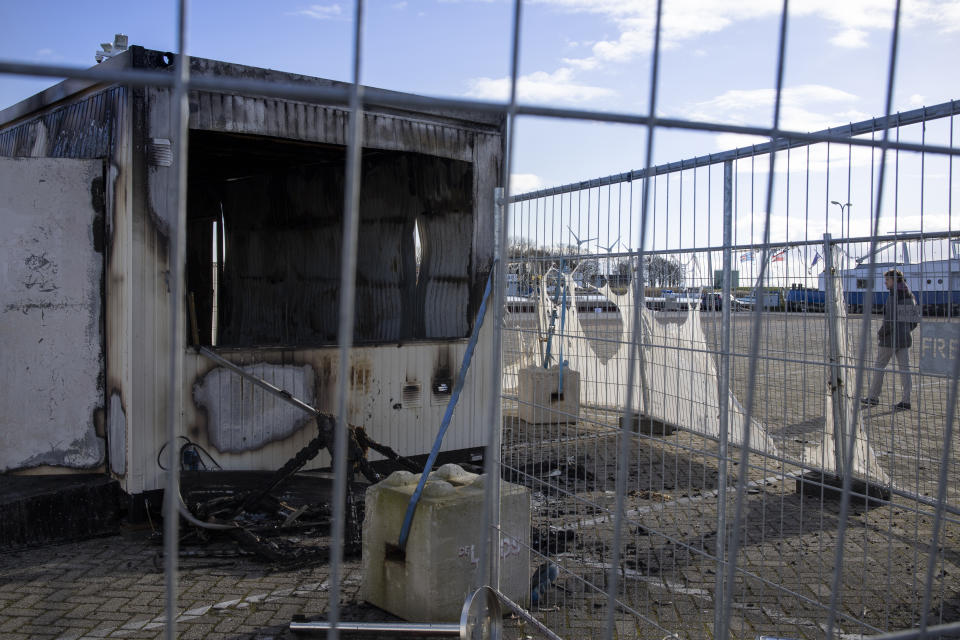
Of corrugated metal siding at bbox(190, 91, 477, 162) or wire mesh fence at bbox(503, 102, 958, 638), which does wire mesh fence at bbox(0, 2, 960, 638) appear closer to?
wire mesh fence at bbox(503, 102, 958, 638)

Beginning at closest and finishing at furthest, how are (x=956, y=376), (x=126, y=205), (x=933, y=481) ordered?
(x=956, y=376)
(x=126, y=205)
(x=933, y=481)

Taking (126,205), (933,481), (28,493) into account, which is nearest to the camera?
(28,493)

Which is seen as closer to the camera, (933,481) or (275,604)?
(275,604)

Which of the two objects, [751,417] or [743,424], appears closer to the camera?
[751,417]

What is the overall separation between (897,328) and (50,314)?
6.43 meters

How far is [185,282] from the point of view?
287 inches

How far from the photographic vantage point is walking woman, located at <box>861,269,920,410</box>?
15.1 feet

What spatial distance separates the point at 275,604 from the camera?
4.34 m

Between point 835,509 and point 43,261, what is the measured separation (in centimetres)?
699

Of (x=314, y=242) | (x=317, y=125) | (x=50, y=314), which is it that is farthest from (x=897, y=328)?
(x=314, y=242)

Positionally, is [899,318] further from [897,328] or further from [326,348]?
[326,348]

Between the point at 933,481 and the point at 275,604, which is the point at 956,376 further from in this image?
the point at 933,481

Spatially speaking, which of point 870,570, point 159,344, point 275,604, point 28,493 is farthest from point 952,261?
point 28,493

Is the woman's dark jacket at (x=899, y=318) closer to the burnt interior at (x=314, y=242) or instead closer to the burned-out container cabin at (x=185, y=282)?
the burned-out container cabin at (x=185, y=282)
